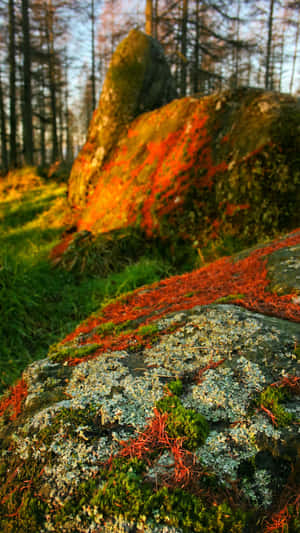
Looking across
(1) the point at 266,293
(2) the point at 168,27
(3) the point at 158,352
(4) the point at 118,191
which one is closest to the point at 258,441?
(3) the point at 158,352

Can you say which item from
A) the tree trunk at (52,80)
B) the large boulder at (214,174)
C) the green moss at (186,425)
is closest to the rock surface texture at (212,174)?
the large boulder at (214,174)

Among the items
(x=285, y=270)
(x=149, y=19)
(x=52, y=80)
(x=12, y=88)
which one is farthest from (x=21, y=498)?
(x=52, y=80)

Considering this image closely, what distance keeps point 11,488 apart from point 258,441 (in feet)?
2.94

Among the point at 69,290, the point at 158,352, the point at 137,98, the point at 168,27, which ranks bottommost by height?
the point at 69,290

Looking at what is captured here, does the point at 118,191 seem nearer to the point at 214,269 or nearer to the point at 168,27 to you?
the point at 214,269

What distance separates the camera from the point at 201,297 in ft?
7.67

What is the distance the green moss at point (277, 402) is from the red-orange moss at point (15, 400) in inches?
43.9

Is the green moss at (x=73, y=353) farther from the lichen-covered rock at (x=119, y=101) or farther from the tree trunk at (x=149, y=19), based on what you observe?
the tree trunk at (x=149, y=19)

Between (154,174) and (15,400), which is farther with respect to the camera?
(154,174)

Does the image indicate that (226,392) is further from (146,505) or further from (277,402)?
(146,505)

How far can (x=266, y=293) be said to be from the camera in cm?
214

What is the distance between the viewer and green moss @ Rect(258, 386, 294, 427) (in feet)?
3.75

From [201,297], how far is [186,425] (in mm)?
1284

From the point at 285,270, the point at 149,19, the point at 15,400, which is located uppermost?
the point at 149,19
